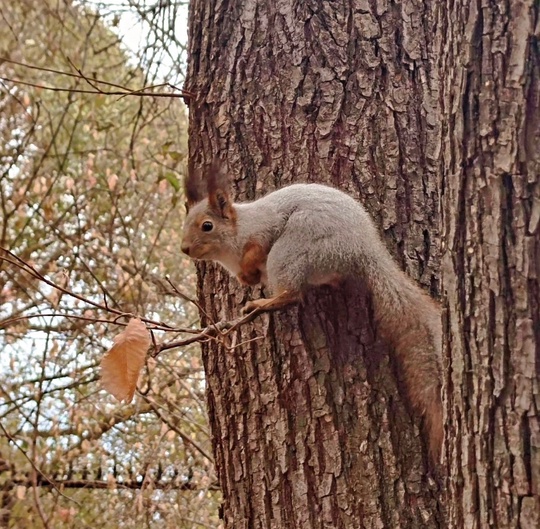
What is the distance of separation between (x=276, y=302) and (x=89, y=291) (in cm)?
240

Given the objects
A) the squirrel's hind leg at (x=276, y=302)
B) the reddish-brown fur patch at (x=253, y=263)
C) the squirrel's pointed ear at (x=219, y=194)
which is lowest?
the squirrel's hind leg at (x=276, y=302)

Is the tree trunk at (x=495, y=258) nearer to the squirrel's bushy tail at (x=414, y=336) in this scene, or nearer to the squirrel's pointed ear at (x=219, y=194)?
the squirrel's bushy tail at (x=414, y=336)

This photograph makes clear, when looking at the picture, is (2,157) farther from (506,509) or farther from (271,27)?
(506,509)

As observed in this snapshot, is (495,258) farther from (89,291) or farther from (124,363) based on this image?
(89,291)

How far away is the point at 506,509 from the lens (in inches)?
39.7

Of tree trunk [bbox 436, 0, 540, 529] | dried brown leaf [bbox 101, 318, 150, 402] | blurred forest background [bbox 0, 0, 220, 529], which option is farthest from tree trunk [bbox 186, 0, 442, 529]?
blurred forest background [bbox 0, 0, 220, 529]

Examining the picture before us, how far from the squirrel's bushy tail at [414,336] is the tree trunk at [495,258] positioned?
48 centimetres

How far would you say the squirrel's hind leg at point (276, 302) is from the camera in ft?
5.31

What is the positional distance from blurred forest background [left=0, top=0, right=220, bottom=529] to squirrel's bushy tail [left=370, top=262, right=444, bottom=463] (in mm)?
1809

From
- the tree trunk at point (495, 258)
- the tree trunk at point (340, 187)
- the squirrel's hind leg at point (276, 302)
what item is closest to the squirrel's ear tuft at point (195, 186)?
the tree trunk at point (340, 187)

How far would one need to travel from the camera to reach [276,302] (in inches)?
64.9

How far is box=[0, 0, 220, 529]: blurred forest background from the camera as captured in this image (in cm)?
354

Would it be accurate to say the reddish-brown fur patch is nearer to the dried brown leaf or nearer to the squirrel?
the squirrel

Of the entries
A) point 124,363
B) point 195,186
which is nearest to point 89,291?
point 195,186
